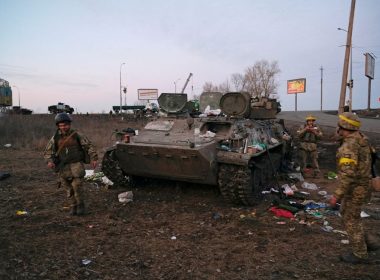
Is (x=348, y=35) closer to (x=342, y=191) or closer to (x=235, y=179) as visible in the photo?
(x=235, y=179)

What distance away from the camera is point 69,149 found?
22.5 feet

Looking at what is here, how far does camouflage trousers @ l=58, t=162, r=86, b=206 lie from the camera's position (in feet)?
22.5

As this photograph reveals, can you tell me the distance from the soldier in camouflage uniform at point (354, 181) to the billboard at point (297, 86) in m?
63.3

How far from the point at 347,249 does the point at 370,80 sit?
150 ft

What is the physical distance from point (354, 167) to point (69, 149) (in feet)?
14.9

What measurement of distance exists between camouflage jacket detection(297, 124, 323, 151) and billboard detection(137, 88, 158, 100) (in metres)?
44.3

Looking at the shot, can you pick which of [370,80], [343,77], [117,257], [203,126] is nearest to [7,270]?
[117,257]

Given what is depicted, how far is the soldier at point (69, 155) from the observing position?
6.83 meters

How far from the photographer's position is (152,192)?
29.2 feet

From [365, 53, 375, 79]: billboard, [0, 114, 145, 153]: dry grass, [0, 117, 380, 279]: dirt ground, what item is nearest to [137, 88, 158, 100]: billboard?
[365, 53, 375, 79]: billboard

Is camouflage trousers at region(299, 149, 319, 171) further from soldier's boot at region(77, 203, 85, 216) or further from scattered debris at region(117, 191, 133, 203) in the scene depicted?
soldier's boot at region(77, 203, 85, 216)

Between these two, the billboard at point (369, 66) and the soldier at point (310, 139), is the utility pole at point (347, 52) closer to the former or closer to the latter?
the soldier at point (310, 139)

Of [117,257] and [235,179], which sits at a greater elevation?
[235,179]

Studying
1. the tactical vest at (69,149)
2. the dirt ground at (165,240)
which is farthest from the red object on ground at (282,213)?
the tactical vest at (69,149)
